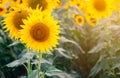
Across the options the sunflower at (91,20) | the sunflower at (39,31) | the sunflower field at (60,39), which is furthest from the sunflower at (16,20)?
the sunflower at (91,20)

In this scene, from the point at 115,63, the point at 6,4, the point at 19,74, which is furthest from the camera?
the point at 19,74

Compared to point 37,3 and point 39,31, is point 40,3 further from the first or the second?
point 39,31

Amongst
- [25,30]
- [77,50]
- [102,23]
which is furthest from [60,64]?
[25,30]

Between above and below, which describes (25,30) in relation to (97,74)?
above

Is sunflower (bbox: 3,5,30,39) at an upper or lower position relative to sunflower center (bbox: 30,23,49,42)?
upper

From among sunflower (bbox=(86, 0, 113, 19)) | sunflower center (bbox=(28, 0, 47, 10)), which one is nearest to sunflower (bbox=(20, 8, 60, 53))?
sunflower center (bbox=(28, 0, 47, 10))

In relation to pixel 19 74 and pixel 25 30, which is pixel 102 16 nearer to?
pixel 19 74

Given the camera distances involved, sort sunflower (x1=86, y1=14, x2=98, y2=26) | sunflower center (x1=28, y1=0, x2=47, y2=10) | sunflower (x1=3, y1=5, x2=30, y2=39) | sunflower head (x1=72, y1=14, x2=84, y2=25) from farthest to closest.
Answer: sunflower head (x1=72, y1=14, x2=84, y2=25) → sunflower (x1=86, y1=14, x2=98, y2=26) → sunflower center (x1=28, y1=0, x2=47, y2=10) → sunflower (x1=3, y1=5, x2=30, y2=39)

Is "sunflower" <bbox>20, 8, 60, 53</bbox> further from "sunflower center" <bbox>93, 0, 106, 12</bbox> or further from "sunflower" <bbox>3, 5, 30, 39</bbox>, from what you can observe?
"sunflower center" <bbox>93, 0, 106, 12</bbox>
